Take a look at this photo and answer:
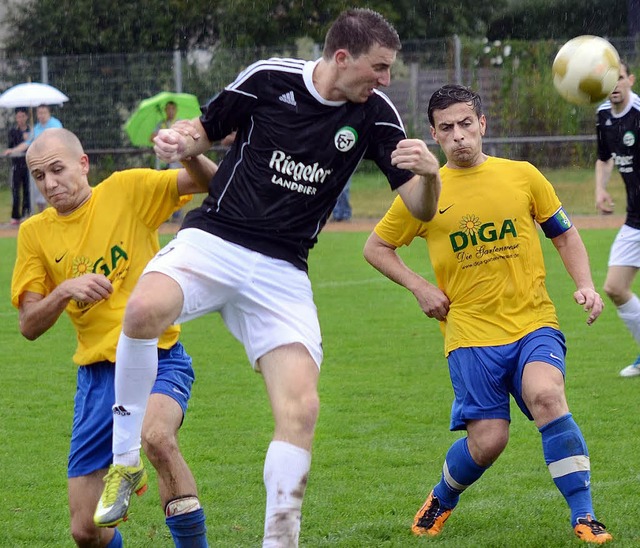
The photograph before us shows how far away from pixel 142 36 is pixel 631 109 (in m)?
26.8

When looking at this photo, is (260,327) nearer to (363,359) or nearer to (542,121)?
(363,359)

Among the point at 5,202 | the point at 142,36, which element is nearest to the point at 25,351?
the point at 5,202

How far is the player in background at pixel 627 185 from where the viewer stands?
8.98 metres

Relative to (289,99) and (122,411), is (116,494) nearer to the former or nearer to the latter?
(122,411)

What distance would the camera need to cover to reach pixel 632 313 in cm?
899

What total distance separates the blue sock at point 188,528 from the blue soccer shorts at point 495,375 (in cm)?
136

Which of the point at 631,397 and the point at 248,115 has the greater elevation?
the point at 248,115

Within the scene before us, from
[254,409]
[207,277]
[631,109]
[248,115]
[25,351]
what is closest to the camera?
[207,277]

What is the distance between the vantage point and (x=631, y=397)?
824 cm

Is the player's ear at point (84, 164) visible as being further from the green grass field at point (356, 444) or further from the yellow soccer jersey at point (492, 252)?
the green grass field at point (356, 444)

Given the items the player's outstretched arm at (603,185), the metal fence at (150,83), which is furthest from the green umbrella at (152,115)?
the player's outstretched arm at (603,185)

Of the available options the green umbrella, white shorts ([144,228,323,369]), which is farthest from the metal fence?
white shorts ([144,228,323,369])

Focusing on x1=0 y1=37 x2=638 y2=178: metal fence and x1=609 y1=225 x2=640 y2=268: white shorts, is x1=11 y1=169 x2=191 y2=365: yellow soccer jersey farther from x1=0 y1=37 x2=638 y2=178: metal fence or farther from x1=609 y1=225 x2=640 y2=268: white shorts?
x1=0 y1=37 x2=638 y2=178: metal fence

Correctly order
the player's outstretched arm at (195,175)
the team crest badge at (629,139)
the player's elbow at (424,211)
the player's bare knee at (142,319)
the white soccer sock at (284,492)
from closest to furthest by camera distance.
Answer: the white soccer sock at (284,492)
the player's bare knee at (142,319)
the player's elbow at (424,211)
the player's outstretched arm at (195,175)
the team crest badge at (629,139)
